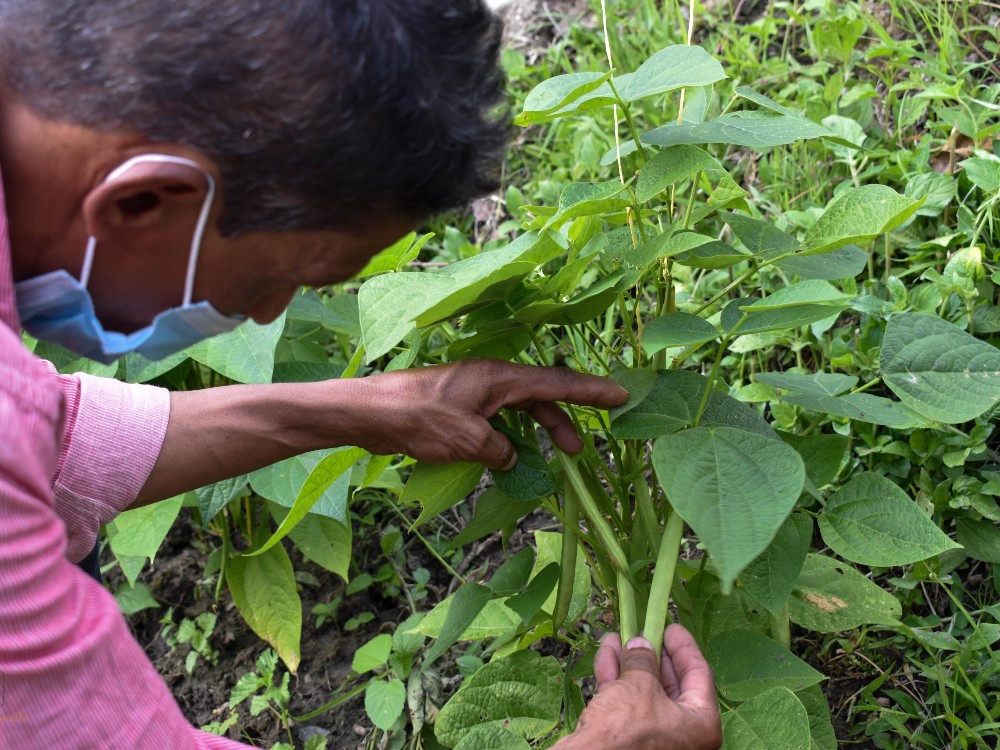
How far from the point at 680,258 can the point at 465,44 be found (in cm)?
42

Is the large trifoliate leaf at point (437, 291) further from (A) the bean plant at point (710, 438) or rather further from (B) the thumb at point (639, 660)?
(B) the thumb at point (639, 660)

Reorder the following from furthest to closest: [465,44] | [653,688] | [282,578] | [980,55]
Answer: [980,55]
[282,578]
[653,688]
[465,44]

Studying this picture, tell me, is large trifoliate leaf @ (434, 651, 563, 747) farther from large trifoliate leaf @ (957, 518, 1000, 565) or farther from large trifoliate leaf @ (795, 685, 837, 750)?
large trifoliate leaf @ (957, 518, 1000, 565)

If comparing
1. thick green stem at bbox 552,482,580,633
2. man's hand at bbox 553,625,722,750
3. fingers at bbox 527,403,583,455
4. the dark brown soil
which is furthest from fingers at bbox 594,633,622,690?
the dark brown soil

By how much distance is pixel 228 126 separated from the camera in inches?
30.5

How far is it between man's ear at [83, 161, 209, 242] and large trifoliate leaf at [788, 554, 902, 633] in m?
0.92

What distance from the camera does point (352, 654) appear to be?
1851mm

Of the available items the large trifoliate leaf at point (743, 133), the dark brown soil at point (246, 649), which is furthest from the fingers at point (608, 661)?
the dark brown soil at point (246, 649)

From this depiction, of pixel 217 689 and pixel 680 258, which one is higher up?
pixel 680 258

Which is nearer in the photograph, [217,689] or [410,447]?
[410,447]

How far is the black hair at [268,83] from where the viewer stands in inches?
29.6

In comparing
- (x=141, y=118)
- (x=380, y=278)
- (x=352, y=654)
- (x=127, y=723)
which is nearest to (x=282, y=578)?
(x=352, y=654)

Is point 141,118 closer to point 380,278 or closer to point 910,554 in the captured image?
point 380,278

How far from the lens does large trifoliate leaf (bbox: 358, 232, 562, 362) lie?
963 mm
